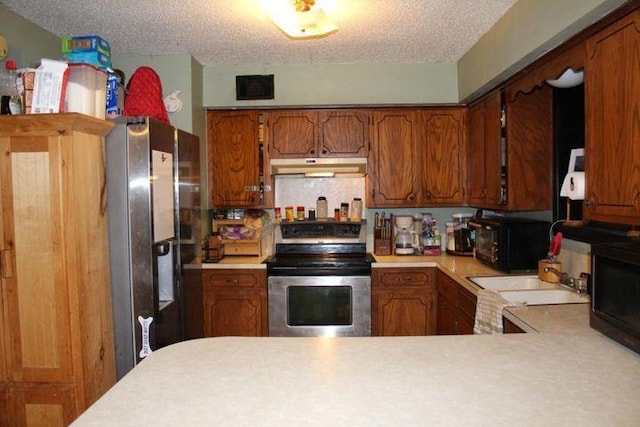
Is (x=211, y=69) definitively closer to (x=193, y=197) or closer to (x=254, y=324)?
(x=193, y=197)

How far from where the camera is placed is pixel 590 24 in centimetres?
178

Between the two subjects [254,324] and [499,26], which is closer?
[499,26]

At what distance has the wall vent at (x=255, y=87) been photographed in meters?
3.39

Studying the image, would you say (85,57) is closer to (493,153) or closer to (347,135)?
(347,135)

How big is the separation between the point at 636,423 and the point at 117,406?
3.55 ft

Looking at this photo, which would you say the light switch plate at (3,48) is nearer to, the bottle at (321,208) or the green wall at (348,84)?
the green wall at (348,84)

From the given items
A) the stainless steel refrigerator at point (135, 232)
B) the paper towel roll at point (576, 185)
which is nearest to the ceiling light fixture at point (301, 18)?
the stainless steel refrigerator at point (135, 232)

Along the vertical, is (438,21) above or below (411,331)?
above

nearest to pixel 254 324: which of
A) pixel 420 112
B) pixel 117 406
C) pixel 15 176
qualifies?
pixel 15 176

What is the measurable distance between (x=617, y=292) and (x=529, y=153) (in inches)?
61.3

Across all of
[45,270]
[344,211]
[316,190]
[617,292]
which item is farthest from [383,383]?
[316,190]

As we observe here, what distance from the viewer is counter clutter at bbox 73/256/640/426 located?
888mm

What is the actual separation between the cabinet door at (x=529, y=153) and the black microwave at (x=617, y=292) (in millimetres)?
1291

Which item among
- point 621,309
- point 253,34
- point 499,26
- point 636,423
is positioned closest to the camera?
point 636,423
